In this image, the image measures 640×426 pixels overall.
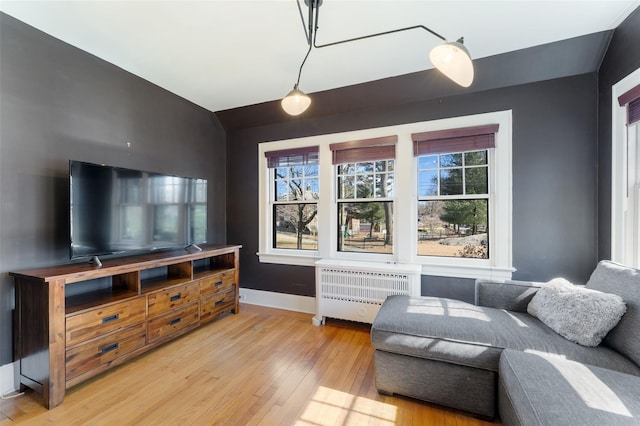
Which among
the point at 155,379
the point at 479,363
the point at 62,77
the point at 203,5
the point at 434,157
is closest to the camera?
the point at 479,363

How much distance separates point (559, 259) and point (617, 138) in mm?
1077

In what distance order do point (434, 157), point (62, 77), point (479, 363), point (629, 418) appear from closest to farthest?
point (629, 418) → point (479, 363) → point (62, 77) → point (434, 157)

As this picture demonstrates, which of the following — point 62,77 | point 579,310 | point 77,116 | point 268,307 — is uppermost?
point 62,77

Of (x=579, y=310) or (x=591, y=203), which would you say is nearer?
(x=579, y=310)

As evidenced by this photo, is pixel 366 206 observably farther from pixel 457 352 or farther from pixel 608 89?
pixel 608 89

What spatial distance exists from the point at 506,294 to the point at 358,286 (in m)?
1.31

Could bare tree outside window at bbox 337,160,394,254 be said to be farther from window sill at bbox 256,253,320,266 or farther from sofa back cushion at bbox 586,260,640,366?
sofa back cushion at bbox 586,260,640,366

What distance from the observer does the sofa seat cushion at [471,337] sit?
59.0 inches

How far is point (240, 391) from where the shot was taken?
1855 millimetres

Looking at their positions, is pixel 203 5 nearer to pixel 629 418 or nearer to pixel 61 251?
pixel 61 251

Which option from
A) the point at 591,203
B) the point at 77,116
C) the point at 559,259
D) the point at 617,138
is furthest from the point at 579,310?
the point at 77,116

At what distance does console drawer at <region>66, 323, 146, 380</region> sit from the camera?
1781mm

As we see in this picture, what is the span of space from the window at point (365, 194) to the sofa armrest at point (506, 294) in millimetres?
1037

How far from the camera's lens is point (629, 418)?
99cm
